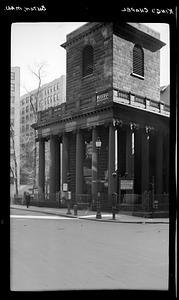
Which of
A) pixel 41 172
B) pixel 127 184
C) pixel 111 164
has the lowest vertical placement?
pixel 127 184

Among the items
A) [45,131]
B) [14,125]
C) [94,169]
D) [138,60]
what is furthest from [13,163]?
[138,60]

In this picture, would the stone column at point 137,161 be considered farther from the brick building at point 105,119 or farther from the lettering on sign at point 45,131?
the lettering on sign at point 45,131

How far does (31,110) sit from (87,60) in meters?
1.40

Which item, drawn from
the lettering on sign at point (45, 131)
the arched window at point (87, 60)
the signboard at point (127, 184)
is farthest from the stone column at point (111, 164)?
the arched window at point (87, 60)

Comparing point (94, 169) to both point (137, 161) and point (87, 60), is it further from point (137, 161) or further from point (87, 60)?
point (87, 60)

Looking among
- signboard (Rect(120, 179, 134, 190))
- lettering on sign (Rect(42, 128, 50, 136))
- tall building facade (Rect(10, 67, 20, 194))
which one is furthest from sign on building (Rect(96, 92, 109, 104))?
tall building facade (Rect(10, 67, 20, 194))

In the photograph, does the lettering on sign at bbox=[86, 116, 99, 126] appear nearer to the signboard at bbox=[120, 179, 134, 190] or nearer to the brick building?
the brick building

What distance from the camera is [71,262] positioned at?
13.9ft

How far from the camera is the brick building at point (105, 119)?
475 centimetres

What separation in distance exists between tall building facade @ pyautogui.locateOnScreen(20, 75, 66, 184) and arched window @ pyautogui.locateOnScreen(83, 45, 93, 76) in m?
0.76

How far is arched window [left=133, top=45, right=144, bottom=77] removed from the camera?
502 cm
